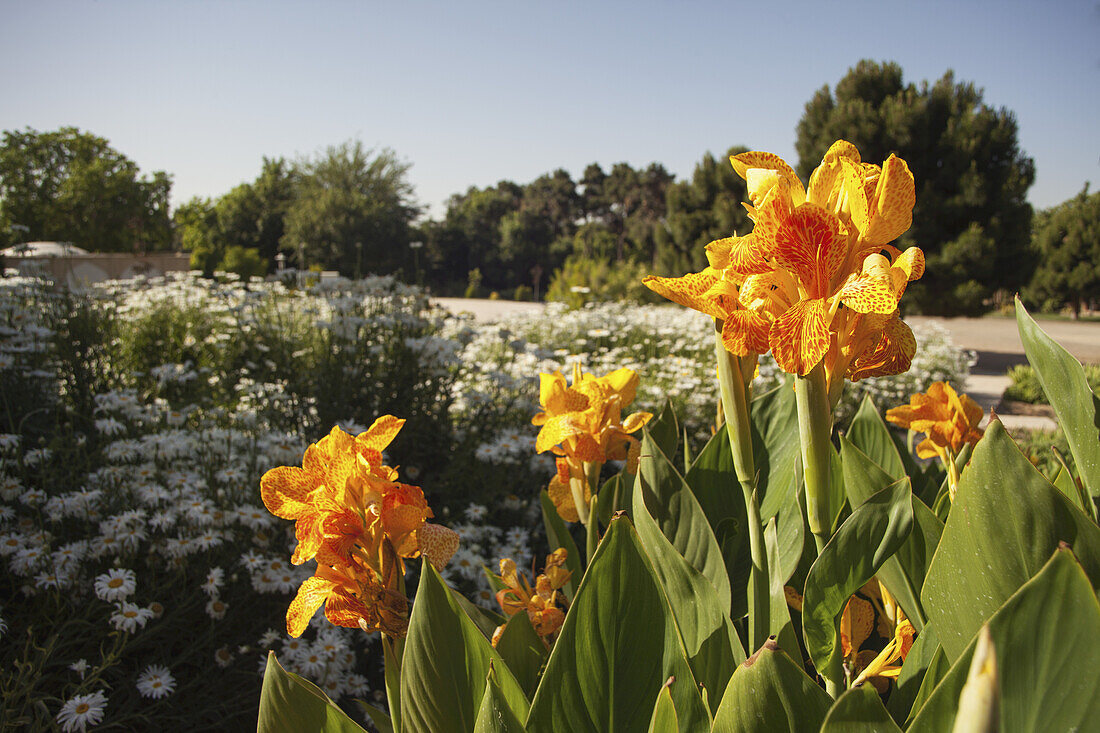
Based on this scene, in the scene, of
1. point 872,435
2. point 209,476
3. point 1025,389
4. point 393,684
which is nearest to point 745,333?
point 393,684

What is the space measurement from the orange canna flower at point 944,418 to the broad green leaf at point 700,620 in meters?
0.52

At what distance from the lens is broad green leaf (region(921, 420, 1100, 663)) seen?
19.6 inches

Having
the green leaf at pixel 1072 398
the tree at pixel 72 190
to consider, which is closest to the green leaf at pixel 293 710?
the green leaf at pixel 1072 398

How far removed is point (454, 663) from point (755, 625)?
1.03ft

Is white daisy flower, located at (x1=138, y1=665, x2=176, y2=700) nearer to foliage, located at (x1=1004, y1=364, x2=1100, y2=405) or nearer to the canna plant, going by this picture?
the canna plant

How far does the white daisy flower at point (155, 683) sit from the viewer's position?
177 centimetres

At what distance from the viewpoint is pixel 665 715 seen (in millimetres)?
475

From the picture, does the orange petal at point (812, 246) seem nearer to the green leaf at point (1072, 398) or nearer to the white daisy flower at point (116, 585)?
the green leaf at point (1072, 398)

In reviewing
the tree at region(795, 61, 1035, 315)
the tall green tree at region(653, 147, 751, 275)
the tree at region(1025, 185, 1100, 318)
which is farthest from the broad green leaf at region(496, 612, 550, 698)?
the tree at region(1025, 185, 1100, 318)

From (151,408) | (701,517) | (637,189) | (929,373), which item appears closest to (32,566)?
(151,408)

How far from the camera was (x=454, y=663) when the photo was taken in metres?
0.64

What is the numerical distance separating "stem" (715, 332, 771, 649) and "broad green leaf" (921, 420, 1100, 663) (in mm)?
187

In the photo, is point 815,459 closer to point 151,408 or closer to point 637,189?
point 151,408

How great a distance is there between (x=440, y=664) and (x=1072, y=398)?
762 millimetres
